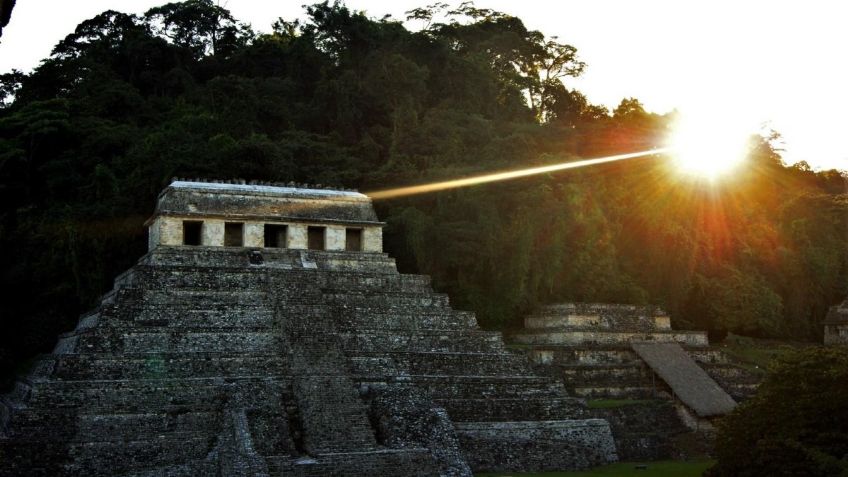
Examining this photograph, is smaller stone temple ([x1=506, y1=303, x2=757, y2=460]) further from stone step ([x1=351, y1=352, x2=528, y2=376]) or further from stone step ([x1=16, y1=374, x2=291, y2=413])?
stone step ([x1=16, y1=374, x2=291, y2=413])

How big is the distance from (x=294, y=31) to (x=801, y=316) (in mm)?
29413

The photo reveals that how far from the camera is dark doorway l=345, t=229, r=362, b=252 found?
88.5 ft

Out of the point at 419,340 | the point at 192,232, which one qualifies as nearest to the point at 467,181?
the point at 419,340

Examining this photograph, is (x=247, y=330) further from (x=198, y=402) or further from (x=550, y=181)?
(x=550, y=181)

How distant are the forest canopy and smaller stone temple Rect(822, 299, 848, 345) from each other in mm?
1111

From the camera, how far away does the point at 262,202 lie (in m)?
25.9

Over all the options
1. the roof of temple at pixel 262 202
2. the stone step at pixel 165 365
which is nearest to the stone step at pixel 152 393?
the stone step at pixel 165 365

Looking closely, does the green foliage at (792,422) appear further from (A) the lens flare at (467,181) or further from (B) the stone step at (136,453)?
(A) the lens flare at (467,181)

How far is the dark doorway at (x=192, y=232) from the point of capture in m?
25.2

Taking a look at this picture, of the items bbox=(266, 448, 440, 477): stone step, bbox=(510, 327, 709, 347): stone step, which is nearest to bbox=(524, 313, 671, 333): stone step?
bbox=(510, 327, 709, 347): stone step

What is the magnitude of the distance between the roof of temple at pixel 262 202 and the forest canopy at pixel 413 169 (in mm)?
3685

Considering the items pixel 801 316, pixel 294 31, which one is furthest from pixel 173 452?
pixel 294 31

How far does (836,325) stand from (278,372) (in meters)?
26.0

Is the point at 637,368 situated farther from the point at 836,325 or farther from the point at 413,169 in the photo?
the point at 836,325
